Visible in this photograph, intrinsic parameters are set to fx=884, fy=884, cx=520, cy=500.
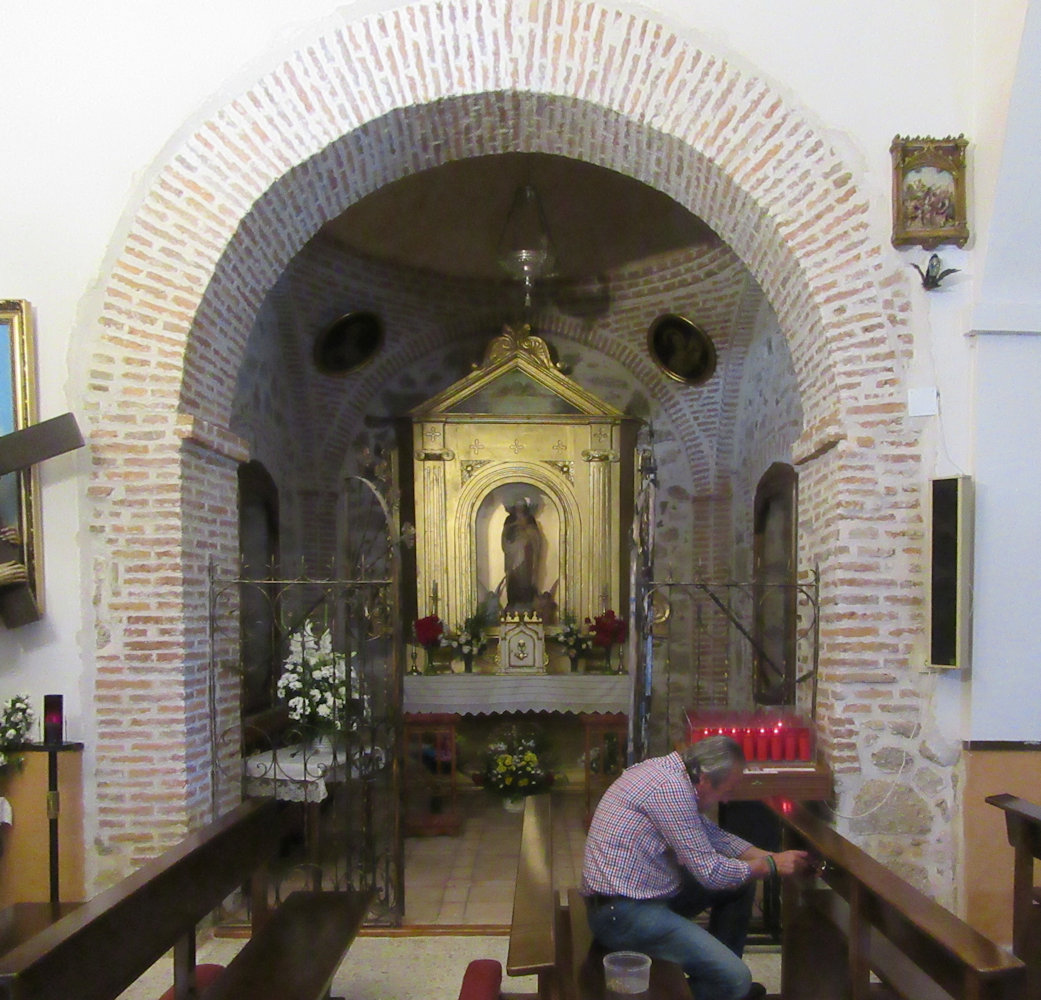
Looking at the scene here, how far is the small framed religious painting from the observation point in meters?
4.78

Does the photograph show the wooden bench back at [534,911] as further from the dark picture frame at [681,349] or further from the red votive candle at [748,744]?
the dark picture frame at [681,349]

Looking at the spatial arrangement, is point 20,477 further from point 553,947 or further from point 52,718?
point 553,947

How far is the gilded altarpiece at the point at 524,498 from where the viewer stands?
331 inches

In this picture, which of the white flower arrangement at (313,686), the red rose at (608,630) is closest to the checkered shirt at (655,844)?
the white flower arrangement at (313,686)

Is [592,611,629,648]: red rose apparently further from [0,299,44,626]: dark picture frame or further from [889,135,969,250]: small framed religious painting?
[0,299,44,626]: dark picture frame

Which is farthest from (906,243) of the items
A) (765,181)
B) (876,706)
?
(876,706)

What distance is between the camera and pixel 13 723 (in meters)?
4.66

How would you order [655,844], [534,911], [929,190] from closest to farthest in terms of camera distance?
[534,911] < [655,844] < [929,190]

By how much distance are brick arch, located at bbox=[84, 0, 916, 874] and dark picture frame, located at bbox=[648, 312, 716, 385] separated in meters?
3.58

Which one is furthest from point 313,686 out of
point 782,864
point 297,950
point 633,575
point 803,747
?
point 782,864

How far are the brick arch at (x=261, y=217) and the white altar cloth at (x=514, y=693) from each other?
2.62 meters

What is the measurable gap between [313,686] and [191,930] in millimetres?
2165

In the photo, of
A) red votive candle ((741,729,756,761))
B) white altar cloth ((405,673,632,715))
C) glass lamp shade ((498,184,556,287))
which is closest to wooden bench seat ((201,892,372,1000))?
Answer: red votive candle ((741,729,756,761))

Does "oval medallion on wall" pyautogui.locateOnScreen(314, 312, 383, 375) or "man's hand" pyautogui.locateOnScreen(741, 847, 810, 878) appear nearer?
"man's hand" pyautogui.locateOnScreen(741, 847, 810, 878)
